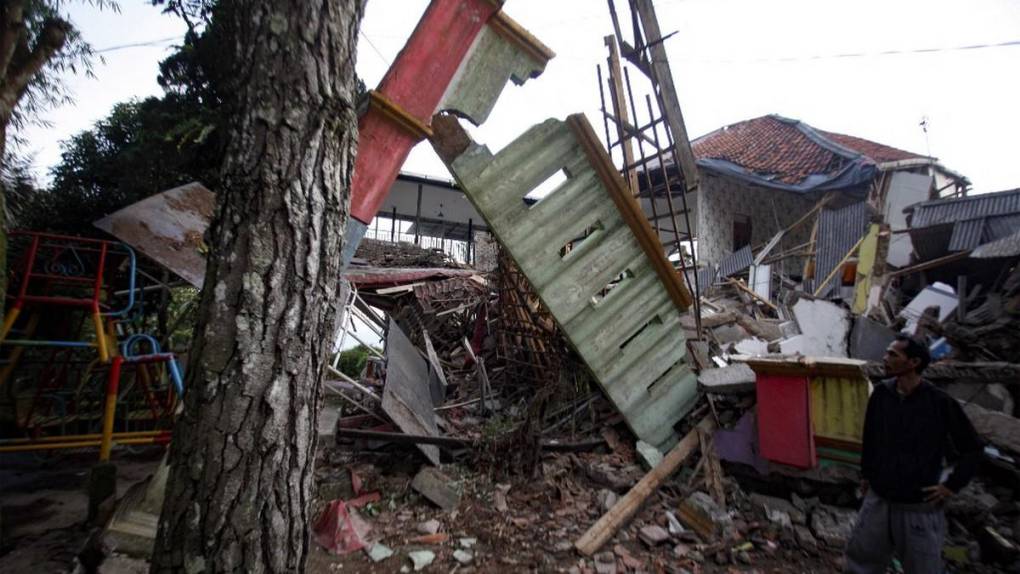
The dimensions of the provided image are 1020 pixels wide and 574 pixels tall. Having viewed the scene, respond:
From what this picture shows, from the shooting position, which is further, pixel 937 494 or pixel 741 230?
pixel 741 230

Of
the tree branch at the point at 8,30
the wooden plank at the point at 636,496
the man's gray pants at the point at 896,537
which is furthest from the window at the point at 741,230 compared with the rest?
the tree branch at the point at 8,30

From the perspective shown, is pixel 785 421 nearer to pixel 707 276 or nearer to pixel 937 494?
pixel 937 494

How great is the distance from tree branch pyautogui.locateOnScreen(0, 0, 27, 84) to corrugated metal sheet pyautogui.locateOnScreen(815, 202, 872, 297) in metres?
11.7

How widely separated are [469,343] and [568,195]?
4.30 metres

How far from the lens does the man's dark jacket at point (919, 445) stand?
2660mm

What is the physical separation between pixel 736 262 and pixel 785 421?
9.77 m

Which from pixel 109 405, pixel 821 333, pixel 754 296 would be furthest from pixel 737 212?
pixel 109 405

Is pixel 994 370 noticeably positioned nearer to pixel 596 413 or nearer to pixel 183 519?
pixel 596 413

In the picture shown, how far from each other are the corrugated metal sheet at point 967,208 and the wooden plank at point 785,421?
21.1 ft

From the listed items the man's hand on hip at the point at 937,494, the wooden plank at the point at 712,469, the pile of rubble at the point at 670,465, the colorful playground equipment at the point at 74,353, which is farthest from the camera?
the wooden plank at the point at 712,469

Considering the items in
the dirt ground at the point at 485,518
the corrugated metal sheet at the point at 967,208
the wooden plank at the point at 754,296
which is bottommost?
the dirt ground at the point at 485,518

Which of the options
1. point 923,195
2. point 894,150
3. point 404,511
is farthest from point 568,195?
point 894,150

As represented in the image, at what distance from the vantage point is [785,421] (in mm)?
3900

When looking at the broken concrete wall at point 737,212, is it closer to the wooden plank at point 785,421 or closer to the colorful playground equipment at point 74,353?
the wooden plank at point 785,421
